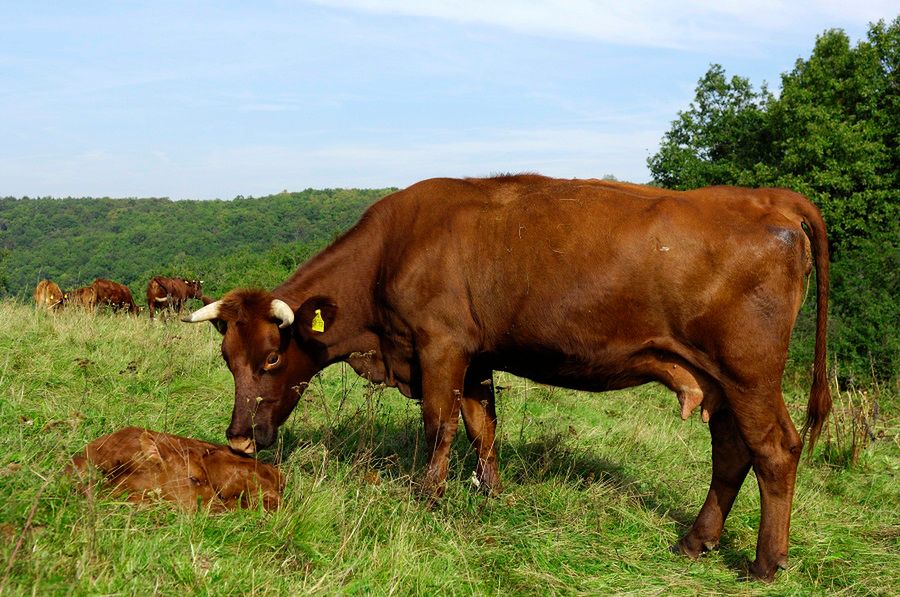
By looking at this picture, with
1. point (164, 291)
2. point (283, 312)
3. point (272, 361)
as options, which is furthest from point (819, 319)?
point (164, 291)

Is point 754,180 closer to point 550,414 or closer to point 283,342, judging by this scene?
point 550,414

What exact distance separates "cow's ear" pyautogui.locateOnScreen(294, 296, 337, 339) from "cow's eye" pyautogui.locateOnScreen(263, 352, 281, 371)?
264 mm

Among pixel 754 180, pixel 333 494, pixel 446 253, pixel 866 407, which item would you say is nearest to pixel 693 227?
pixel 446 253

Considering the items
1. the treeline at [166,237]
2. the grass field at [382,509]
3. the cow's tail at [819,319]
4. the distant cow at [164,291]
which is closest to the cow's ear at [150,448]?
the grass field at [382,509]

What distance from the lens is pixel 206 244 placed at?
7475 cm

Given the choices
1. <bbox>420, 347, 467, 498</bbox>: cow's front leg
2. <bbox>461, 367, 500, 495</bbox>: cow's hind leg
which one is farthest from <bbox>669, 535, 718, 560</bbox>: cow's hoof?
<bbox>420, 347, 467, 498</bbox>: cow's front leg

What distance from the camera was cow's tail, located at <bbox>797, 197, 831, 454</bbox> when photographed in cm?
536

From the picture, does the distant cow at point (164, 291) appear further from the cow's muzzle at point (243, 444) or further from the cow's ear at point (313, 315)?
the cow's muzzle at point (243, 444)

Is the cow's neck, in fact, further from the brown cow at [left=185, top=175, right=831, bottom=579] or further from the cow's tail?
the cow's tail

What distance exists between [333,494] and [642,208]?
9.19 ft

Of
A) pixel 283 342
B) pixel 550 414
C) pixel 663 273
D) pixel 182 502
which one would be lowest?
pixel 550 414

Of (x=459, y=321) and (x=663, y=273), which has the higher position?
(x=663, y=273)

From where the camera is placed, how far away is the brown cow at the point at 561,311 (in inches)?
202

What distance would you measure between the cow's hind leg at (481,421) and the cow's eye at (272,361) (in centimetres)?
150
